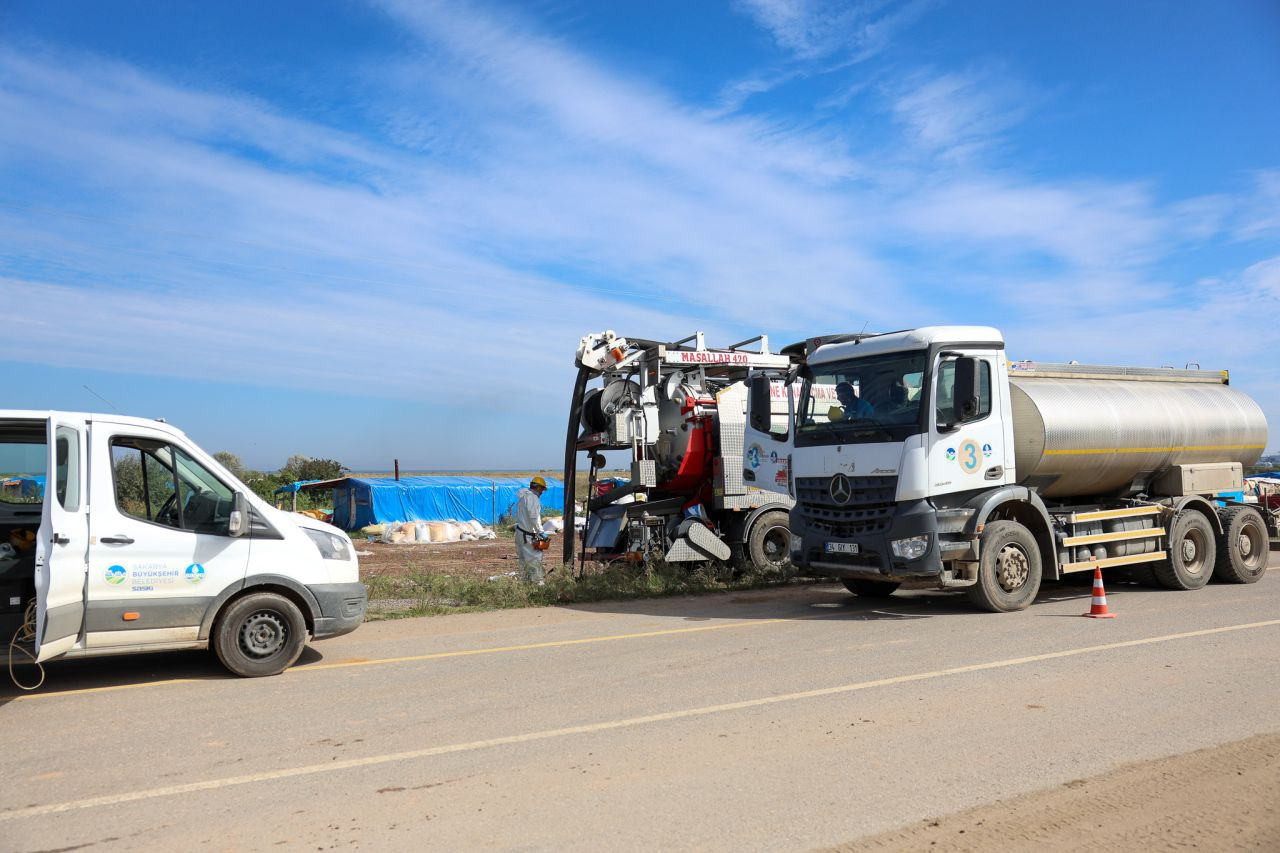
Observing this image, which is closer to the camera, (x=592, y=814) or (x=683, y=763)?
(x=592, y=814)

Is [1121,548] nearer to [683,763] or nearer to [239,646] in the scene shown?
[683,763]

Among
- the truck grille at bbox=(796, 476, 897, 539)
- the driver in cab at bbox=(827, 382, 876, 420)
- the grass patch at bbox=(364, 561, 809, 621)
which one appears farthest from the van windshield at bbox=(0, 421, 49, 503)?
the driver in cab at bbox=(827, 382, 876, 420)

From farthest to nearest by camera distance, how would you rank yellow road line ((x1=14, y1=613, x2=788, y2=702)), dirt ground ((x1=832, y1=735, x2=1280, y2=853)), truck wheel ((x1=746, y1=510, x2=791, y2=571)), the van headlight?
truck wheel ((x1=746, y1=510, x2=791, y2=571)) → the van headlight → yellow road line ((x1=14, y1=613, x2=788, y2=702)) → dirt ground ((x1=832, y1=735, x2=1280, y2=853))

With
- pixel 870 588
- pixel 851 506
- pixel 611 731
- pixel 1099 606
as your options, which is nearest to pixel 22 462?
pixel 611 731

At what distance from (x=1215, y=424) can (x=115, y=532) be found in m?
13.7

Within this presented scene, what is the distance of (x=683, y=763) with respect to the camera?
5352 mm

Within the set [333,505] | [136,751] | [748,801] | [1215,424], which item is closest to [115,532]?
[136,751]

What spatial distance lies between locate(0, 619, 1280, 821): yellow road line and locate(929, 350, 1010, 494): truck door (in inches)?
94.9

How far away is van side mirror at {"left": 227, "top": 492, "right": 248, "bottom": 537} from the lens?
7.56 meters

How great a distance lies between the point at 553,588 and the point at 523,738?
22.0 ft

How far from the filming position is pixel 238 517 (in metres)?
7.57

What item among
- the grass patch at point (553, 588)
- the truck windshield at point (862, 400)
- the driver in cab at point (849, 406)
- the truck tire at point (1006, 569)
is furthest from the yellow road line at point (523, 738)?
the grass patch at point (553, 588)

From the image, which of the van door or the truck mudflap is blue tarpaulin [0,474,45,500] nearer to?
the van door

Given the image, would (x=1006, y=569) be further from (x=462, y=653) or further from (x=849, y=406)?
(x=462, y=653)
